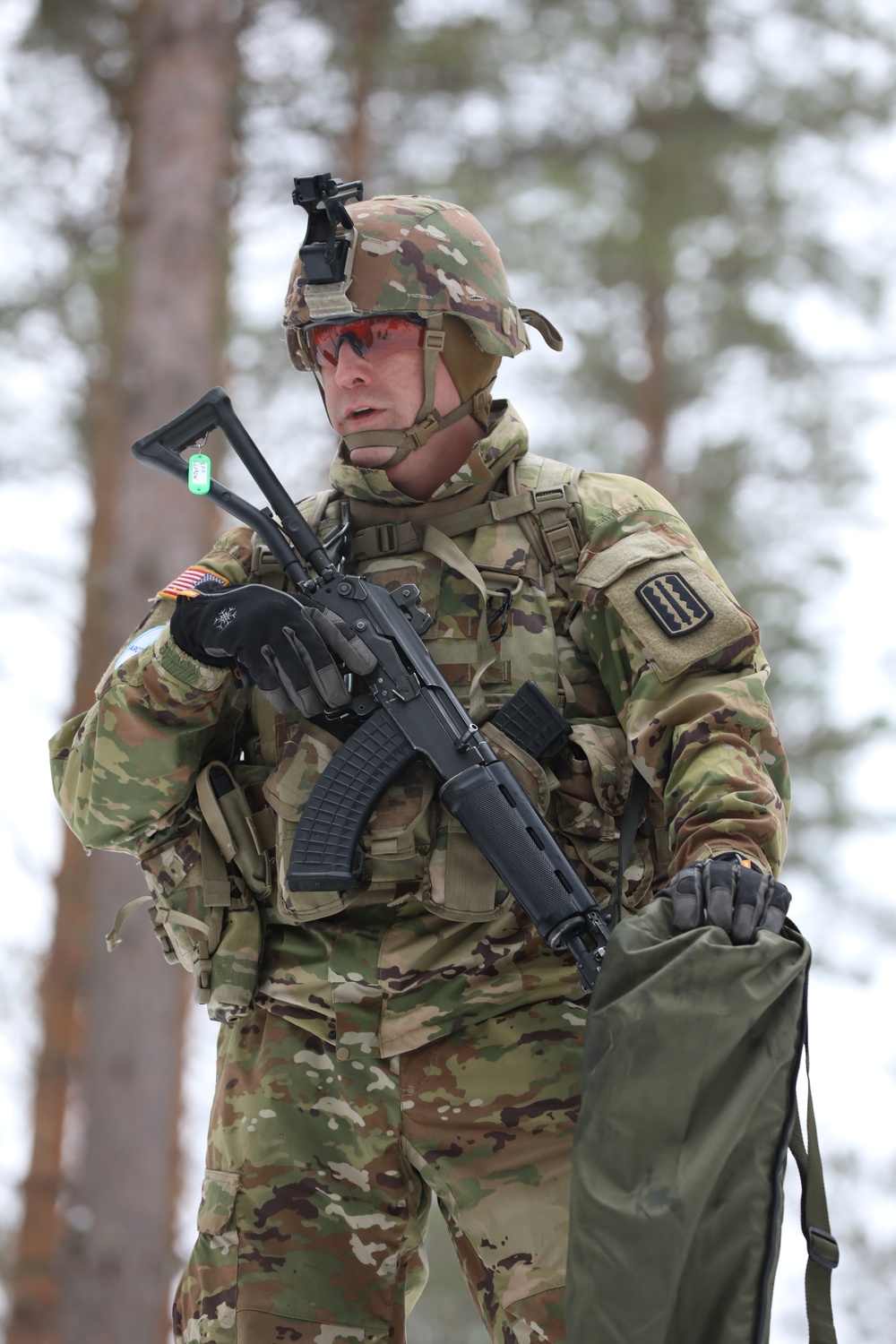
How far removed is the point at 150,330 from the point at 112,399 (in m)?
2.38

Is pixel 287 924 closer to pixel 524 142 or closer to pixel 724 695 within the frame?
pixel 724 695

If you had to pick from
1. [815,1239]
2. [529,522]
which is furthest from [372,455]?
[815,1239]

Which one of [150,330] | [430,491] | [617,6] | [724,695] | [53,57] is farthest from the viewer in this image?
[617,6]

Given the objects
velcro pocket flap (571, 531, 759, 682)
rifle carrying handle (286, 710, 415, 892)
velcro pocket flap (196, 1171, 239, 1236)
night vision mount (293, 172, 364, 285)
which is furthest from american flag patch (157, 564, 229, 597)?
velcro pocket flap (196, 1171, 239, 1236)

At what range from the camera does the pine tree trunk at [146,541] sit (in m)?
6.73

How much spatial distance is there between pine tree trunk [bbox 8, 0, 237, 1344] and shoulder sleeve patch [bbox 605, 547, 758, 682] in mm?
4491

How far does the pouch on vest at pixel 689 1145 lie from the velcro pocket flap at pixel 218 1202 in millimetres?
741

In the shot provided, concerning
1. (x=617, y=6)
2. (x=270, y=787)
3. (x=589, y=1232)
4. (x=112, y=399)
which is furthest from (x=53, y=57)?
(x=589, y=1232)

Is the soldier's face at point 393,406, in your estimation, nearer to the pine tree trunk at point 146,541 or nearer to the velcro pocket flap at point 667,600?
the velcro pocket flap at point 667,600

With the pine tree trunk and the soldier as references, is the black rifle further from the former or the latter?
the pine tree trunk

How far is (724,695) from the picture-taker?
2.58m

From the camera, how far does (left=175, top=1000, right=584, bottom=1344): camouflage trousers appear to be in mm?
2584

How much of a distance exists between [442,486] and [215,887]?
0.91m

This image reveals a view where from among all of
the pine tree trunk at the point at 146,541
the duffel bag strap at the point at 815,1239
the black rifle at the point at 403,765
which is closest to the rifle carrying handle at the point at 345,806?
the black rifle at the point at 403,765
